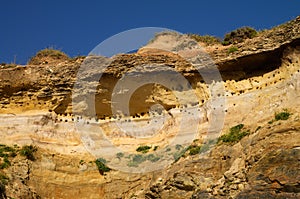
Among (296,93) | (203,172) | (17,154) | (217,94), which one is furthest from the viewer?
(217,94)

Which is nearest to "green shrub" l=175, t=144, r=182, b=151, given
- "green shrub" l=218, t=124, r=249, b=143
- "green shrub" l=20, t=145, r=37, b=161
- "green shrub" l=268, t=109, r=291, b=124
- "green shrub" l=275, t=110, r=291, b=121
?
"green shrub" l=218, t=124, r=249, b=143

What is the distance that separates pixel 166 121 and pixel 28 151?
29.5 feet

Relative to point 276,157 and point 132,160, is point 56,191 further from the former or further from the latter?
point 276,157

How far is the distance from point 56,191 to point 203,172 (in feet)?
29.7

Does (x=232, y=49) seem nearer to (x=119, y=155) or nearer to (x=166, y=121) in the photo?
(x=166, y=121)

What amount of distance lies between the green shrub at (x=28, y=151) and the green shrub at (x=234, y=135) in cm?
A: 1077

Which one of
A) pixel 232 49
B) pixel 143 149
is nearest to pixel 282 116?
pixel 232 49

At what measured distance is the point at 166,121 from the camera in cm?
3262

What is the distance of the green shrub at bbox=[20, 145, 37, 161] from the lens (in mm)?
28734

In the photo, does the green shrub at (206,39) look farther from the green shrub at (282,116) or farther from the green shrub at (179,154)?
the green shrub at (282,116)

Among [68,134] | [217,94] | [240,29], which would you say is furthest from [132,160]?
[240,29]

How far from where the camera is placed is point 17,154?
94.4ft

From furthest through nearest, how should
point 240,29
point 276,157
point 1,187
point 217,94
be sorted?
1. point 240,29
2. point 217,94
3. point 1,187
4. point 276,157

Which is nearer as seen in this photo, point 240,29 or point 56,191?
point 56,191
